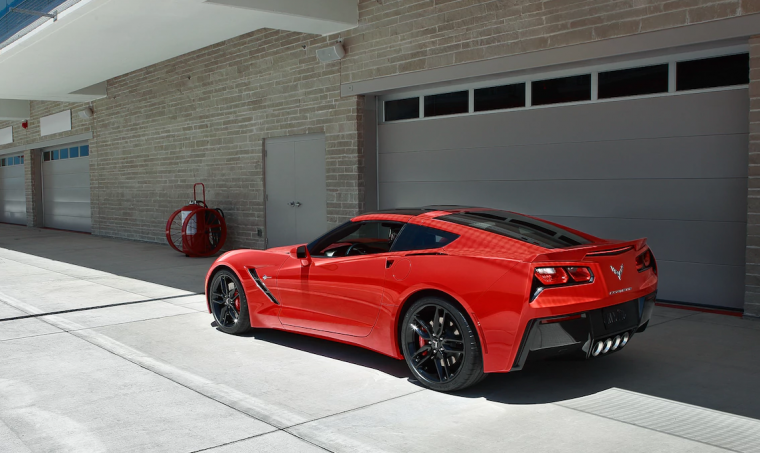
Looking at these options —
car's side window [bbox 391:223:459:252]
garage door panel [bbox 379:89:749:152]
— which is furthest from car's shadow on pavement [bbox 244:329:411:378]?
garage door panel [bbox 379:89:749:152]

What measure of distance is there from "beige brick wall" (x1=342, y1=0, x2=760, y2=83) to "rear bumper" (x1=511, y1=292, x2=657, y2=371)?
4.26 metres

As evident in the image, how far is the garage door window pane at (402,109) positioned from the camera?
10867 millimetres

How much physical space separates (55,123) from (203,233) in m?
11.7

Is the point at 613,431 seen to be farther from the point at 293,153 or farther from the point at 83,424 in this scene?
the point at 293,153

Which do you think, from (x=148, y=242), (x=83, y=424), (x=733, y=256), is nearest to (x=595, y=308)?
(x=83, y=424)

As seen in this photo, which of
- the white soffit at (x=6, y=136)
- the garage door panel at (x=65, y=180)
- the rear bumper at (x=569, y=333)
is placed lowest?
the rear bumper at (x=569, y=333)

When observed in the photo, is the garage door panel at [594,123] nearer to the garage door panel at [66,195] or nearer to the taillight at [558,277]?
the taillight at [558,277]

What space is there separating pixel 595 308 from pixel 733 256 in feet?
12.9

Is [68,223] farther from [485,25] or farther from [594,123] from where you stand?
[594,123]

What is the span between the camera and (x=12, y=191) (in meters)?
27.3

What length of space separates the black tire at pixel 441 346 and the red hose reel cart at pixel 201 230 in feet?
32.0

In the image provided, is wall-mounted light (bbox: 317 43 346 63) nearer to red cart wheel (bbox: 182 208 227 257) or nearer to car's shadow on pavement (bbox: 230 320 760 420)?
red cart wheel (bbox: 182 208 227 257)

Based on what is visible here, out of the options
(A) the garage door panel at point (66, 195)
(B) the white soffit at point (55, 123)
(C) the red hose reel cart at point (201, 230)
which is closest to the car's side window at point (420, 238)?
(C) the red hose reel cart at point (201, 230)

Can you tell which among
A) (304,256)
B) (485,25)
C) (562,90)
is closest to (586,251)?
(304,256)
